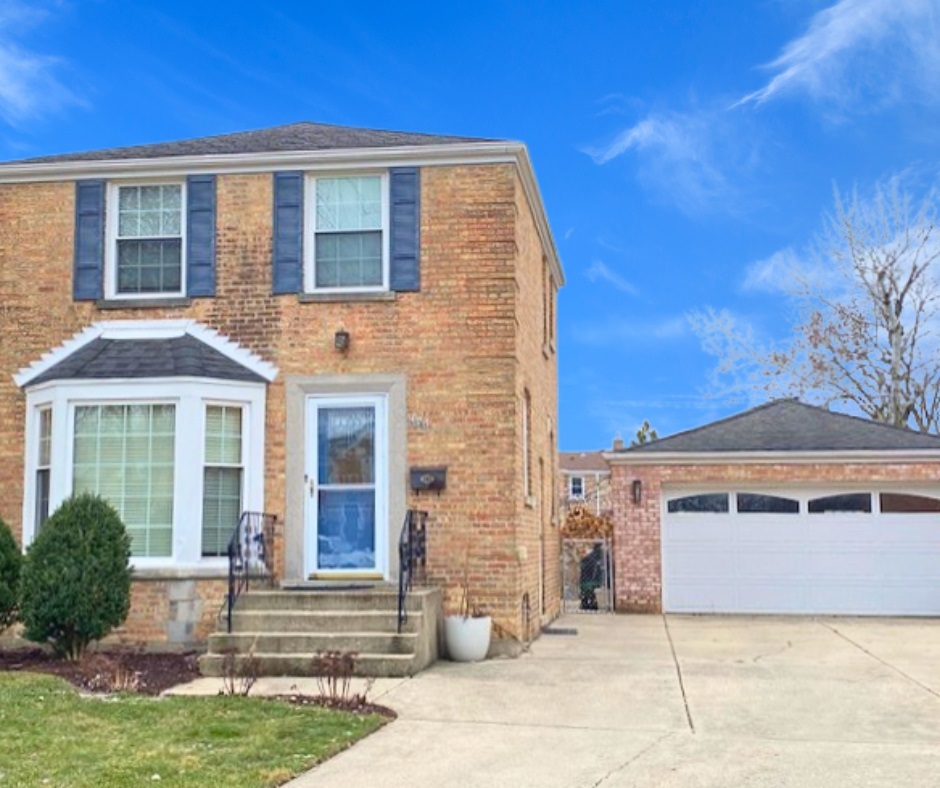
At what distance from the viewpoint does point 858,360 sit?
30.0 m

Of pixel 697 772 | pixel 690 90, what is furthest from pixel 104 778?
pixel 690 90

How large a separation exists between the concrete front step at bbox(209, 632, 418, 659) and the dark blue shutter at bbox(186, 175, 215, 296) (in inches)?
170

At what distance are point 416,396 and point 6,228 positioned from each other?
5499 mm

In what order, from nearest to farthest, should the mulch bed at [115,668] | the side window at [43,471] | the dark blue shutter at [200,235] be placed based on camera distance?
the mulch bed at [115,668], the side window at [43,471], the dark blue shutter at [200,235]

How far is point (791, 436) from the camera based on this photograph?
18594 mm

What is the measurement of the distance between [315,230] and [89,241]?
275 centimetres

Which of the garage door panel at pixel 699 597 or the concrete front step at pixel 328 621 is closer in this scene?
the concrete front step at pixel 328 621

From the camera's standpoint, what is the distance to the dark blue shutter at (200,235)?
12.5 m

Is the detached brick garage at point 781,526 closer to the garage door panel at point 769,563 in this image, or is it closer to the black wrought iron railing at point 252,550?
the garage door panel at point 769,563

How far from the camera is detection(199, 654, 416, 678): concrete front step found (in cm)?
977

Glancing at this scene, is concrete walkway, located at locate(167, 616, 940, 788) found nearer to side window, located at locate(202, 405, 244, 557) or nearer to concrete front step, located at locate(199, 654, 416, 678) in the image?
concrete front step, located at locate(199, 654, 416, 678)

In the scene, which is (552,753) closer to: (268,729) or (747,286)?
(268,729)

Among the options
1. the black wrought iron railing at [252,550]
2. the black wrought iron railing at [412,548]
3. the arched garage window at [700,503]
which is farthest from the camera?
the arched garage window at [700,503]

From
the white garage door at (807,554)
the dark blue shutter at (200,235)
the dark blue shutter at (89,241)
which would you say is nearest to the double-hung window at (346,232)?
the dark blue shutter at (200,235)
